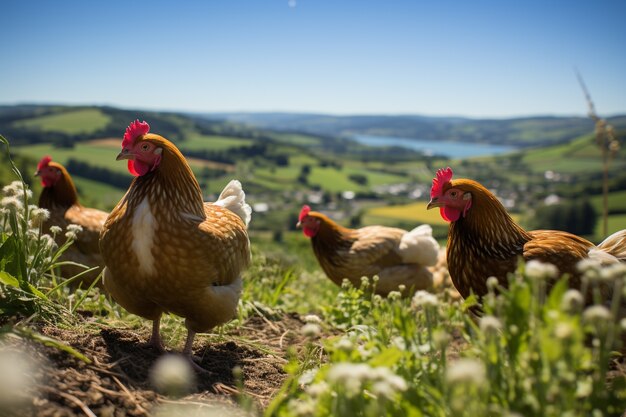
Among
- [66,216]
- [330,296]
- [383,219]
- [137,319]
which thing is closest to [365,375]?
[137,319]

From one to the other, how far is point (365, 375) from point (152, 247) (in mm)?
2341

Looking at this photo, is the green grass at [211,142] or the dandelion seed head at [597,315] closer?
the dandelion seed head at [597,315]

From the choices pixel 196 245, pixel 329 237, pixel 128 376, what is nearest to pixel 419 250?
pixel 329 237

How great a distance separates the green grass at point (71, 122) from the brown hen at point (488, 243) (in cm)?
7499

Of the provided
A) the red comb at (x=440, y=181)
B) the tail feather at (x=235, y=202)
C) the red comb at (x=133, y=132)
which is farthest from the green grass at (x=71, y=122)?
the red comb at (x=440, y=181)

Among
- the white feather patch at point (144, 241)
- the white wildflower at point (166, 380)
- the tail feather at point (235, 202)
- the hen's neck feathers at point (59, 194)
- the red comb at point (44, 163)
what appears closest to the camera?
the white wildflower at point (166, 380)

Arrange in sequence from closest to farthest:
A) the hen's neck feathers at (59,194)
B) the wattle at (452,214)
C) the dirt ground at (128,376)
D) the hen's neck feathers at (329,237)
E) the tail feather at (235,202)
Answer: the dirt ground at (128,376) < the wattle at (452,214) < the tail feather at (235,202) < the hen's neck feathers at (59,194) < the hen's neck feathers at (329,237)

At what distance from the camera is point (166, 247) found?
3.44 metres

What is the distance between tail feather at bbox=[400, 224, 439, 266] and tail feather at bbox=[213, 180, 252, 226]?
2.51 meters

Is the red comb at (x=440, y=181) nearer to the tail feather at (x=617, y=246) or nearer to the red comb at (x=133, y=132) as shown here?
the tail feather at (x=617, y=246)

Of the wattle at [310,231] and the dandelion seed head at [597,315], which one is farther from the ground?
the dandelion seed head at [597,315]

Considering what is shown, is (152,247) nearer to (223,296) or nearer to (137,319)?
(223,296)

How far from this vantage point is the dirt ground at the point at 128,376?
239cm

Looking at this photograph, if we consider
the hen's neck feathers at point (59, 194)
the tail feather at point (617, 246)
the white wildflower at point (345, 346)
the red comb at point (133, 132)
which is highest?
the red comb at point (133, 132)
